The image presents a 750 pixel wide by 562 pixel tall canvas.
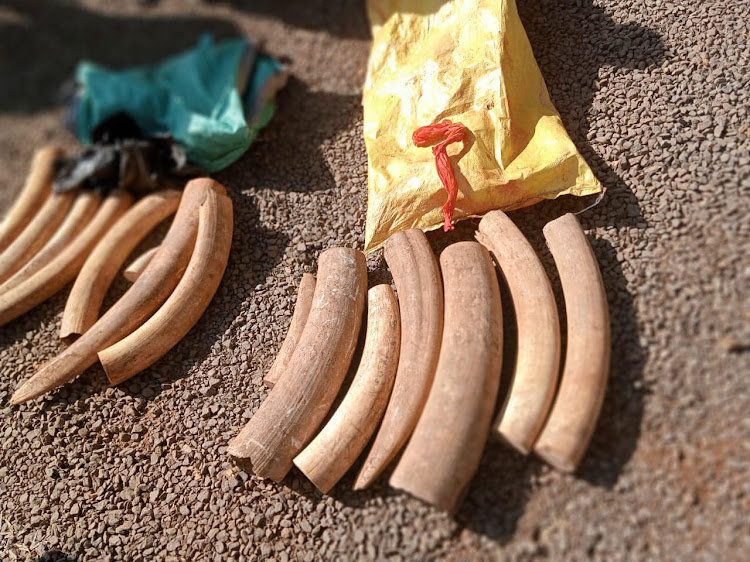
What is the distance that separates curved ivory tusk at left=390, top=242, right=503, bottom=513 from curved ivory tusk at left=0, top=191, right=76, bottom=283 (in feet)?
11.0

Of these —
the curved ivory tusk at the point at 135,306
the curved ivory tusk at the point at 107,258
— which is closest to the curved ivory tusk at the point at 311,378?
the curved ivory tusk at the point at 135,306

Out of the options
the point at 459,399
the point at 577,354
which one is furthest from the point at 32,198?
the point at 577,354

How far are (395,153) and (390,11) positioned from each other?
1.51 metres

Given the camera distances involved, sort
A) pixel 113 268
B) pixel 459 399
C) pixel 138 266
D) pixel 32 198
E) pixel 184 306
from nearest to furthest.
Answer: pixel 459 399 → pixel 184 306 → pixel 138 266 → pixel 113 268 → pixel 32 198

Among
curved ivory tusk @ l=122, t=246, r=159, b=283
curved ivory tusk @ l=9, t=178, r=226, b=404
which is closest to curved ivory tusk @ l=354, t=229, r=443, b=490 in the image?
curved ivory tusk @ l=9, t=178, r=226, b=404

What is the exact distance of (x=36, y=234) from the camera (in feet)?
14.8

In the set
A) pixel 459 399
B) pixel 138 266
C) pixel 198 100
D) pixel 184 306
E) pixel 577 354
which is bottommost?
pixel 577 354

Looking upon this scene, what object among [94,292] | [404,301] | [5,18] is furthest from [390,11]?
[5,18]

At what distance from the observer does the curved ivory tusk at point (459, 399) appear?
250 cm

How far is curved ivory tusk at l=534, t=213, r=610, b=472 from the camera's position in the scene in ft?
8.11

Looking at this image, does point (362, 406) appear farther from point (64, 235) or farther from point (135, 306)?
point (64, 235)

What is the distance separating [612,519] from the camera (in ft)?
8.11

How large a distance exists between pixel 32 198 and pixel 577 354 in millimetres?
4523

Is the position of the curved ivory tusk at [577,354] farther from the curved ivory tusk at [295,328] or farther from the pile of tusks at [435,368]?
the curved ivory tusk at [295,328]
